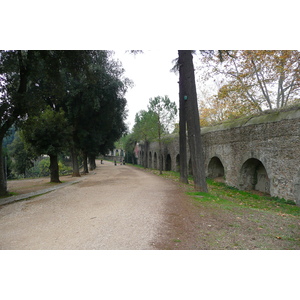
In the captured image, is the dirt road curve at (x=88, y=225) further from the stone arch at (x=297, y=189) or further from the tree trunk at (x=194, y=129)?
the stone arch at (x=297, y=189)

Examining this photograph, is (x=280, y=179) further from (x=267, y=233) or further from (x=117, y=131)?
(x=117, y=131)

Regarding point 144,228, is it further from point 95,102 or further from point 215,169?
point 215,169

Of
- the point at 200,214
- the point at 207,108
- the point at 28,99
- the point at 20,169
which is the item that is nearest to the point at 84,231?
the point at 200,214

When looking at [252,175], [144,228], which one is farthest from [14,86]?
[252,175]

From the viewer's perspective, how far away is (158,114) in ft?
68.8

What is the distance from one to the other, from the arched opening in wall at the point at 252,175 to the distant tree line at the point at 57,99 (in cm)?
874

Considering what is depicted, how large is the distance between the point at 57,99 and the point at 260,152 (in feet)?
34.9

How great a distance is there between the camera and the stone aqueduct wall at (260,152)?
900 centimetres

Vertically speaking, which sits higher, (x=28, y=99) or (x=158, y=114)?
(x=158, y=114)

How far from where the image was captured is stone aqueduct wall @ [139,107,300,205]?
9000 mm

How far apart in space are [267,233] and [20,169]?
95.2ft

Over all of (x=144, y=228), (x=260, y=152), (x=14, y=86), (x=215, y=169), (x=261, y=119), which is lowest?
(x=144, y=228)

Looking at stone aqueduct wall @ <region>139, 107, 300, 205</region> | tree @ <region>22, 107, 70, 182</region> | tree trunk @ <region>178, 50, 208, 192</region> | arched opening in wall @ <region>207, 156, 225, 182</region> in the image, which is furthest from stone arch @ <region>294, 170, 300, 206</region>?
tree @ <region>22, 107, 70, 182</region>

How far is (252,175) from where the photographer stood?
12.0 metres
